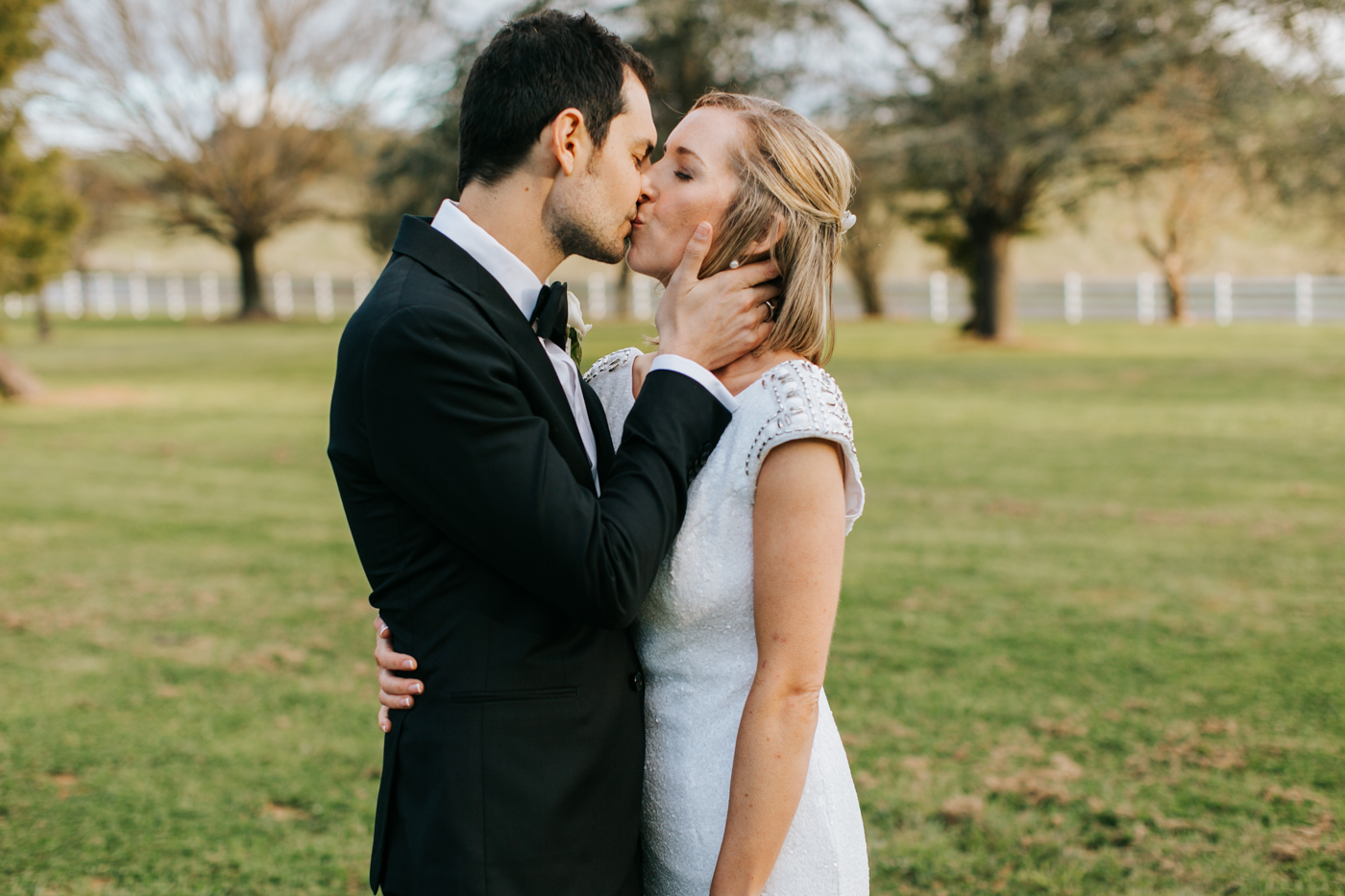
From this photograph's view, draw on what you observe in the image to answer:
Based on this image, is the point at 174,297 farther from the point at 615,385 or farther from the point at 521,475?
the point at 521,475

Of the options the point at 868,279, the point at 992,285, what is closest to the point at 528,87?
the point at 992,285

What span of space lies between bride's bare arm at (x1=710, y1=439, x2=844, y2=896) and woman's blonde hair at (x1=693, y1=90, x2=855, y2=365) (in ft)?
1.00

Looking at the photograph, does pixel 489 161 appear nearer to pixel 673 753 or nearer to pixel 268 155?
pixel 673 753

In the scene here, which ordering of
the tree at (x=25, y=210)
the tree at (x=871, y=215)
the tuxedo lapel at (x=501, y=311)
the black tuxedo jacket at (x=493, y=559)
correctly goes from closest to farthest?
1. the black tuxedo jacket at (x=493, y=559)
2. the tuxedo lapel at (x=501, y=311)
3. the tree at (x=25, y=210)
4. the tree at (x=871, y=215)

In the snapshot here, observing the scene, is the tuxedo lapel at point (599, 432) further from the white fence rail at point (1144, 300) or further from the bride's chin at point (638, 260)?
the white fence rail at point (1144, 300)

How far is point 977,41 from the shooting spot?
69.9 feet

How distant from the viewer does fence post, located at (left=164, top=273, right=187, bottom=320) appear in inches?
1923

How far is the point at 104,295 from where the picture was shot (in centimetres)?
4856

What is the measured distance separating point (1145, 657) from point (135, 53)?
43180mm

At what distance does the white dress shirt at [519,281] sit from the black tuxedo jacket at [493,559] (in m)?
0.03

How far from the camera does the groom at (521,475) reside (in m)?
1.57

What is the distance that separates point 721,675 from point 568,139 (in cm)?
98

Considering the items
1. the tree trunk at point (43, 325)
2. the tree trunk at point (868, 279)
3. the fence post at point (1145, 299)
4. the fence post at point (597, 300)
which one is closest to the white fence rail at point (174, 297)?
the fence post at point (597, 300)

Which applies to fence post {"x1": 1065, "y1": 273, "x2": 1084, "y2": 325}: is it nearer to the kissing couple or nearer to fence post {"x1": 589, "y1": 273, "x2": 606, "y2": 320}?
fence post {"x1": 589, "y1": 273, "x2": 606, "y2": 320}
